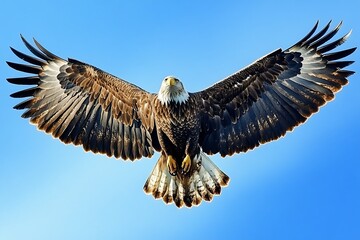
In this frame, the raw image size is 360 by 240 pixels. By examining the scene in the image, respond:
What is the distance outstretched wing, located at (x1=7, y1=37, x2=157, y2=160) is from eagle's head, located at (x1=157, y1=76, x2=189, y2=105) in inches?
23.7

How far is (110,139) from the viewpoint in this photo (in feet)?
40.1

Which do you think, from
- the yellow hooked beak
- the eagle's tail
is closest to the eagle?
the eagle's tail

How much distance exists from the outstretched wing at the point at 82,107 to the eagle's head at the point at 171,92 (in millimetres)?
602

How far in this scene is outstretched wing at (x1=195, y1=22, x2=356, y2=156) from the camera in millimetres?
12023

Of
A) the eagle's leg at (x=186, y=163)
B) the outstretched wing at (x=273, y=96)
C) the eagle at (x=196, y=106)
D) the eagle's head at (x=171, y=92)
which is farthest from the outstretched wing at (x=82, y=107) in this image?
the outstretched wing at (x=273, y=96)

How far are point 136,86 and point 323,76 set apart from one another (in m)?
3.12

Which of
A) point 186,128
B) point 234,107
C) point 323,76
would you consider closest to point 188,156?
point 186,128

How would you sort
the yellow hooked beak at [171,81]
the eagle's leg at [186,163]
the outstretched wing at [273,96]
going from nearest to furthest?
1. the yellow hooked beak at [171,81]
2. the eagle's leg at [186,163]
3. the outstretched wing at [273,96]

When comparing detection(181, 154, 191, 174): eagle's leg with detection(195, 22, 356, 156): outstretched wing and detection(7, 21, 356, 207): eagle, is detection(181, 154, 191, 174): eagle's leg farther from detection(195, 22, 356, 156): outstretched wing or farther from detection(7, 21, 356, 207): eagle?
detection(195, 22, 356, 156): outstretched wing

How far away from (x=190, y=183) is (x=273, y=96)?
2024 millimetres

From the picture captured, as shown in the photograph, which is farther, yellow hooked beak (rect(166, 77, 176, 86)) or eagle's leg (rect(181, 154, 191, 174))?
eagle's leg (rect(181, 154, 191, 174))

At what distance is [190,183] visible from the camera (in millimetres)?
12172

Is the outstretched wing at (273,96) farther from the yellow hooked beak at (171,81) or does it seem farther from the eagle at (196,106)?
the yellow hooked beak at (171,81)

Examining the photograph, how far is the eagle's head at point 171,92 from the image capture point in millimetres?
11438
